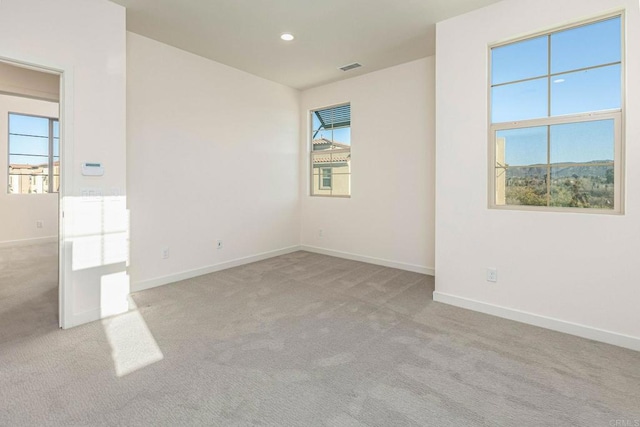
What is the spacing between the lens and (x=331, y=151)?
5.39m

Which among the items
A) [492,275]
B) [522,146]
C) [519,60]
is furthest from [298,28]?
[492,275]

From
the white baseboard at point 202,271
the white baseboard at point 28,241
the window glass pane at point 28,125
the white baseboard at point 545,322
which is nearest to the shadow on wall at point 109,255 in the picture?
the white baseboard at point 202,271

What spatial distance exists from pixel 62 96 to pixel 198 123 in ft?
5.28

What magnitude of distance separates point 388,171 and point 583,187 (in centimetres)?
238

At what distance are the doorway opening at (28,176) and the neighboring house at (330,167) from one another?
12.7 ft

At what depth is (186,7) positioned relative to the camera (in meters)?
2.95

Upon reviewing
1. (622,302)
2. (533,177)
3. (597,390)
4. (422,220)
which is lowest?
(597,390)

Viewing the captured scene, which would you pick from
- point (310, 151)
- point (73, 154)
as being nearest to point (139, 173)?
point (73, 154)

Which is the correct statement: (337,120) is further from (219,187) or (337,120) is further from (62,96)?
(62,96)

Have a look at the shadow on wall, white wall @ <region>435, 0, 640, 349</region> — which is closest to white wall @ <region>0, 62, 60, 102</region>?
the shadow on wall

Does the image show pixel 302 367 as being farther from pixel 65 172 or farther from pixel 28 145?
pixel 28 145

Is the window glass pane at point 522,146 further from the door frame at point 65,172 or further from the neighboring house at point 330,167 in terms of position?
the door frame at point 65,172

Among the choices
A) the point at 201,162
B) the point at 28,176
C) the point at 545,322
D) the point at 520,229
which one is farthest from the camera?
the point at 28,176

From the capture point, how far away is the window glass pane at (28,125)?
6.12 m
